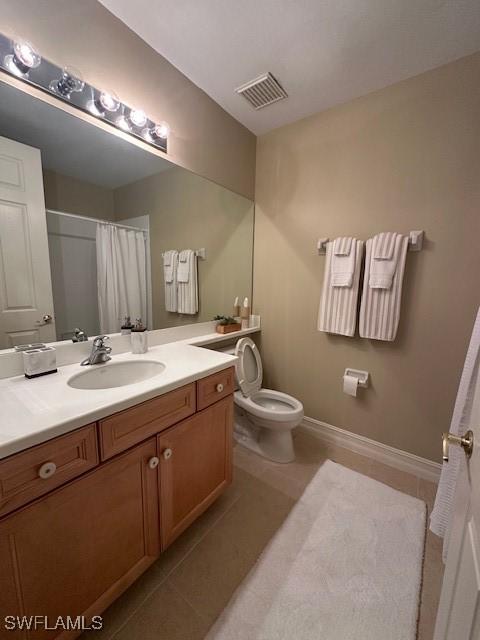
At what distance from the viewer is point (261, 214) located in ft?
7.29

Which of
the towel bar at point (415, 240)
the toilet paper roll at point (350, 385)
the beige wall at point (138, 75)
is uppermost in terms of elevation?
the beige wall at point (138, 75)

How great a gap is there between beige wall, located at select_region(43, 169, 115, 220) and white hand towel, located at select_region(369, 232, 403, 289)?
62.5 inches

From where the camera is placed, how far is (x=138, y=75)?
4.45 feet

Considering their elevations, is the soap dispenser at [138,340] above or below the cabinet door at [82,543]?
above

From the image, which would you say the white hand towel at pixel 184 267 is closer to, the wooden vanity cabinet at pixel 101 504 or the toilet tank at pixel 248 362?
the toilet tank at pixel 248 362

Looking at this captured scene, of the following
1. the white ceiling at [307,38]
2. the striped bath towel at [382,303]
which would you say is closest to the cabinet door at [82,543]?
the striped bath towel at [382,303]

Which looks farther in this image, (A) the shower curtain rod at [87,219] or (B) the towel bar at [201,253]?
(B) the towel bar at [201,253]

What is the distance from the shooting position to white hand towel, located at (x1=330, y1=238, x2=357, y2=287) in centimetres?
173

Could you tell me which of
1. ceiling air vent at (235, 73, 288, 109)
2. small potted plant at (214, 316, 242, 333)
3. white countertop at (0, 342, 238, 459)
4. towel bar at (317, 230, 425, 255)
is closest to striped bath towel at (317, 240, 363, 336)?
towel bar at (317, 230, 425, 255)

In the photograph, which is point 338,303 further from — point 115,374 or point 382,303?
point 115,374

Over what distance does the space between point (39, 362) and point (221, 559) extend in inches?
48.0

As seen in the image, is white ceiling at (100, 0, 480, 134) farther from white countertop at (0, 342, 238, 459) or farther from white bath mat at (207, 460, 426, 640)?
white bath mat at (207, 460, 426, 640)

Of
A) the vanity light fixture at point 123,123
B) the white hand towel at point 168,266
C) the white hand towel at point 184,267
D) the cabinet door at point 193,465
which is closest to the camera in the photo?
the cabinet door at point 193,465

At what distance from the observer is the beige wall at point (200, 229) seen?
1.53 m
